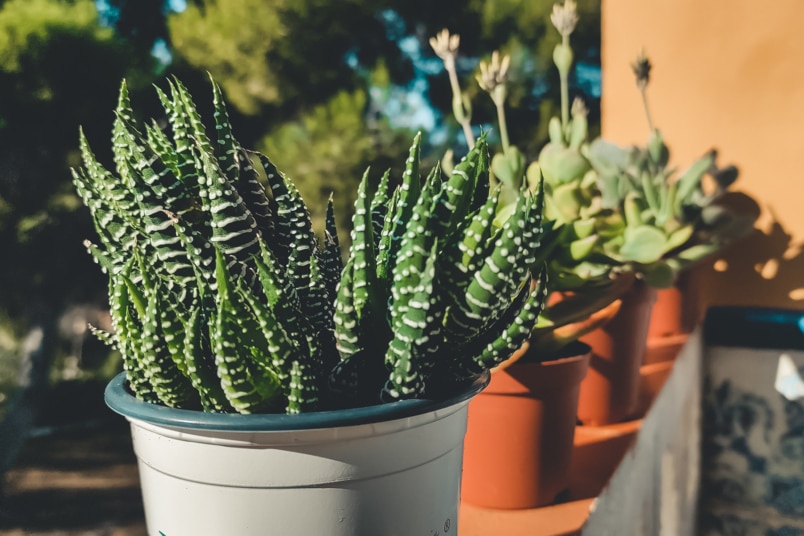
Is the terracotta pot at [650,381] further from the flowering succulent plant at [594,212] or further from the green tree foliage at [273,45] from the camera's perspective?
the green tree foliage at [273,45]

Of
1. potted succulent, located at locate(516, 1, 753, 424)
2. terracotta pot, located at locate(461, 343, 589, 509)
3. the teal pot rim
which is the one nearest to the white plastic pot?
the teal pot rim


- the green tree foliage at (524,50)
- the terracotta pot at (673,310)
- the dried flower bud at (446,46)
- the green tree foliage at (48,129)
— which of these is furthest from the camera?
the green tree foliage at (524,50)

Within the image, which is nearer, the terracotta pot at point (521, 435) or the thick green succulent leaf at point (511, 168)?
the terracotta pot at point (521, 435)

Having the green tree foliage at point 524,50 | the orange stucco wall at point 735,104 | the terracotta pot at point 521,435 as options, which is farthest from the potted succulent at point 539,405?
the green tree foliage at point 524,50

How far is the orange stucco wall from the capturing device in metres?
1.41

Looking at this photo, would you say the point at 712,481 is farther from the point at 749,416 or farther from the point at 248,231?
the point at 248,231

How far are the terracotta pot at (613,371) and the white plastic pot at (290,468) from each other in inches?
19.3

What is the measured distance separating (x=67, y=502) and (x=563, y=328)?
4100mm

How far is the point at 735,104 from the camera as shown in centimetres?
145

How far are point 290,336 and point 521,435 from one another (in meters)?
0.30

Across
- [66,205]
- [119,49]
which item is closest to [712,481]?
[119,49]

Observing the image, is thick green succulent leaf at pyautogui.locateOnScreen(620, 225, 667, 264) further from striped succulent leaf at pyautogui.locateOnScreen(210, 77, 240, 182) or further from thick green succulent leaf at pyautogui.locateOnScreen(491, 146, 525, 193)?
striped succulent leaf at pyautogui.locateOnScreen(210, 77, 240, 182)

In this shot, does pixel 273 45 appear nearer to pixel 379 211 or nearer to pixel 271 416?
pixel 379 211

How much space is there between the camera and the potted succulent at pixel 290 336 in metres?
0.35
